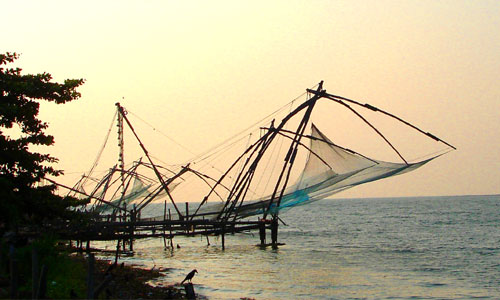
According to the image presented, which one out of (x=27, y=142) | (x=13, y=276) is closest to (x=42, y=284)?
(x=13, y=276)

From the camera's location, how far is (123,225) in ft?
72.7

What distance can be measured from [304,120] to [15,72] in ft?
30.9

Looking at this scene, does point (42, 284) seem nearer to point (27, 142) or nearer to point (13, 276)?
point (13, 276)

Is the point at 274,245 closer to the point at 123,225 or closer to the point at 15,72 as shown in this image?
the point at 123,225

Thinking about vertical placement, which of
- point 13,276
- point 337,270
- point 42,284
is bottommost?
point 337,270

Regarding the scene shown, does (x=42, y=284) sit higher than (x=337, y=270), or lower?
higher

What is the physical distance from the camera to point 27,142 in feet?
44.7

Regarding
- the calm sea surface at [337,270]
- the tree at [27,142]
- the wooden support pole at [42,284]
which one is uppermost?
the tree at [27,142]

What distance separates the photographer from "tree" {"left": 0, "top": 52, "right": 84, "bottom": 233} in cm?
1327

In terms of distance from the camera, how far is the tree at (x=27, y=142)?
13.3 metres

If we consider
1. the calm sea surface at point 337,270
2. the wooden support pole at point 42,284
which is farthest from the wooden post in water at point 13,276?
the calm sea surface at point 337,270

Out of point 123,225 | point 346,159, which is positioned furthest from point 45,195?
point 346,159

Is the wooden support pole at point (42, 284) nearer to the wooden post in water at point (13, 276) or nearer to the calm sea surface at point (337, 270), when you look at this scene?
the wooden post in water at point (13, 276)

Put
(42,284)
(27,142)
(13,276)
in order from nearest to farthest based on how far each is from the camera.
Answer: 1. (13,276)
2. (42,284)
3. (27,142)
